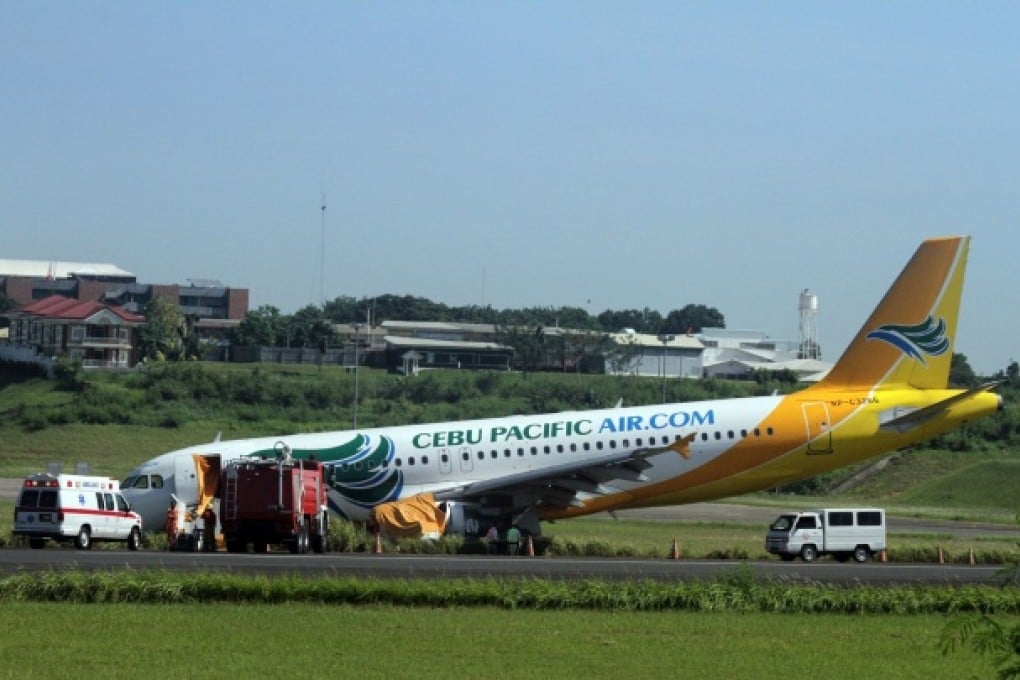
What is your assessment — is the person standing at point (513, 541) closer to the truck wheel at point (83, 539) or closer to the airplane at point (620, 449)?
the airplane at point (620, 449)

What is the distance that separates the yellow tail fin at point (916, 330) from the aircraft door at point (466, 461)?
10194mm

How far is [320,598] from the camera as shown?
A: 25.8 metres

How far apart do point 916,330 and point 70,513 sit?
23098mm

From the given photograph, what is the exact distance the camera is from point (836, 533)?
41062 mm

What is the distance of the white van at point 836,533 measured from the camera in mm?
40781

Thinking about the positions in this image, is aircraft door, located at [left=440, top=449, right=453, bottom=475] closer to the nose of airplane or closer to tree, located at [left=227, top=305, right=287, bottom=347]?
the nose of airplane

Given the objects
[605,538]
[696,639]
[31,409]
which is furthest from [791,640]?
[31,409]

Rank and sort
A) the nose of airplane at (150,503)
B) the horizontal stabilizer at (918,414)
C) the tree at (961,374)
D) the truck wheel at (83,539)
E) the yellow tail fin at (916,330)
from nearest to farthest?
the truck wheel at (83,539) → the nose of airplane at (150,503) → the horizontal stabilizer at (918,414) → the yellow tail fin at (916,330) → the tree at (961,374)

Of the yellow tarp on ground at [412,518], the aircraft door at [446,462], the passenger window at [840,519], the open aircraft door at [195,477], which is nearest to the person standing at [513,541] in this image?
the yellow tarp on ground at [412,518]

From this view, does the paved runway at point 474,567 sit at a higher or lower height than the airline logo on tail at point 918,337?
lower

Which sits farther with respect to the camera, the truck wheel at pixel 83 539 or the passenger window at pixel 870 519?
the passenger window at pixel 870 519

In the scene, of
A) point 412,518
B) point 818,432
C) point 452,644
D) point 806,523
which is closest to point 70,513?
point 412,518

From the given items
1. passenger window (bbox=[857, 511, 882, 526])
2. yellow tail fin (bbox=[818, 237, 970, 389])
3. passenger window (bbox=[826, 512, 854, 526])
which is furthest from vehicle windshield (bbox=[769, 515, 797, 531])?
yellow tail fin (bbox=[818, 237, 970, 389])

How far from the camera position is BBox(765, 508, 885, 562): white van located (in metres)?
40.8
